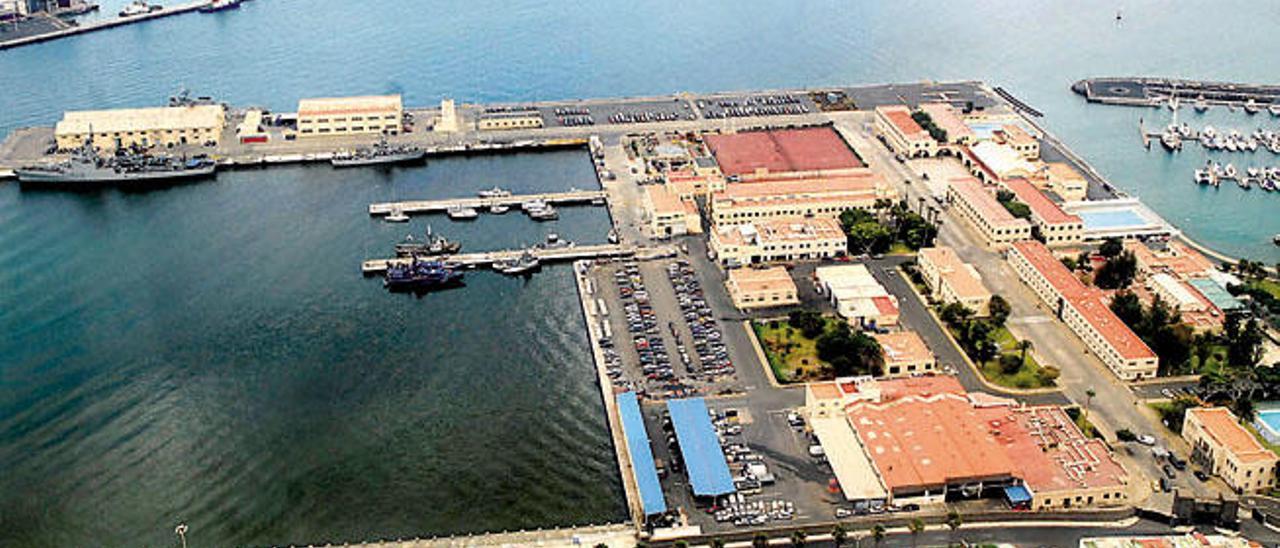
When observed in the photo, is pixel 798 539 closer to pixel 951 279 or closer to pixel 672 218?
pixel 951 279

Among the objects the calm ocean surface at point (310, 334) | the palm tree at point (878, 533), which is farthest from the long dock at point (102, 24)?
the palm tree at point (878, 533)

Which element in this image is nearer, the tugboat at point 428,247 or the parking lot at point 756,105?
the tugboat at point 428,247

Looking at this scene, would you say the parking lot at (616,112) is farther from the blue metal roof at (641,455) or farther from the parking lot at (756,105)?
the blue metal roof at (641,455)

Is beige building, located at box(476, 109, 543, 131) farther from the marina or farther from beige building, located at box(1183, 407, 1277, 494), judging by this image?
beige building, located at box(1183, 407, 1277, 494)

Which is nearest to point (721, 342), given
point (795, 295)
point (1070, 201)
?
point (795, 295)

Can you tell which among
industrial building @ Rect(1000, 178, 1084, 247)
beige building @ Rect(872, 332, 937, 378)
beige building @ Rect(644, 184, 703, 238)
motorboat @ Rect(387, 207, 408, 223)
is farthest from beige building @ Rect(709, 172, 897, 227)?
motorboat @ Rect(387, 207, 408, 223)

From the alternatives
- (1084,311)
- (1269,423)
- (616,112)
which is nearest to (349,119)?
(616,112)

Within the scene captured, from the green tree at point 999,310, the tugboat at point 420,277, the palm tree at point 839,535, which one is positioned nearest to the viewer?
the palm tree at point 839,535
